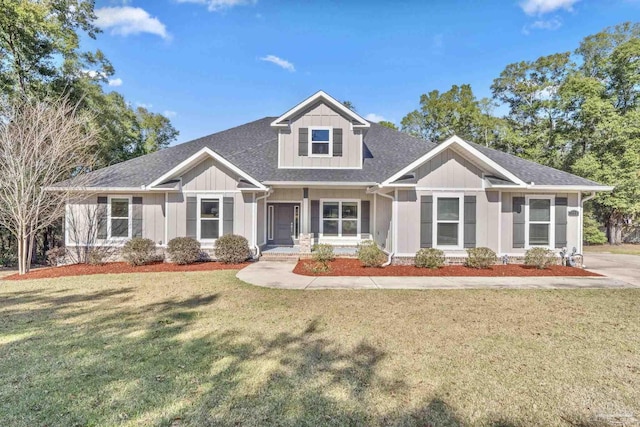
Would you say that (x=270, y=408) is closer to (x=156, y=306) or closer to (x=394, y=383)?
(x=394, y=383)

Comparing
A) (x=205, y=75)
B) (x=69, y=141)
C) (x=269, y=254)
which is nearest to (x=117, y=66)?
(x=205, y=75)

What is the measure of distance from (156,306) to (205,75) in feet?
56.7

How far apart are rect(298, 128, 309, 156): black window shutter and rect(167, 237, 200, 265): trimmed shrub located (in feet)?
21.3

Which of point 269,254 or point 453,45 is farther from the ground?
point 453,45

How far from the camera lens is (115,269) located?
37.8 feet

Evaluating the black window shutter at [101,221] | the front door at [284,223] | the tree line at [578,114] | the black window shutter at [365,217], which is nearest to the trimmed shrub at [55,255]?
the black window shutter at [101,221]

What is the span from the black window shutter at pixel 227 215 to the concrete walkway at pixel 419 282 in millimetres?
3082

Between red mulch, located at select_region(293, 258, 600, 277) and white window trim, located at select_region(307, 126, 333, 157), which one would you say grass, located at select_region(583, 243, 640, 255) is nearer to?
red mulch, located at select_region(293, 258, 600, 277)

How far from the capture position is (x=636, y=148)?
65.3ft

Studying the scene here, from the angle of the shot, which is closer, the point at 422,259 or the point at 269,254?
the point at 422,259

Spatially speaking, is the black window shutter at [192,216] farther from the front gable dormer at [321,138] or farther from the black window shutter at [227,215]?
the front gable dormer at [321,138]

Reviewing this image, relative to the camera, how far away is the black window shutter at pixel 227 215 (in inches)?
512

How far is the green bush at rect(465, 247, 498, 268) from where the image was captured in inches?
436

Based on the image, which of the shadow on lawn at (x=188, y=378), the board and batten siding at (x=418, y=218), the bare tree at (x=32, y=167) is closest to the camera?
the shadow on lawn at (x=188, y=378)
